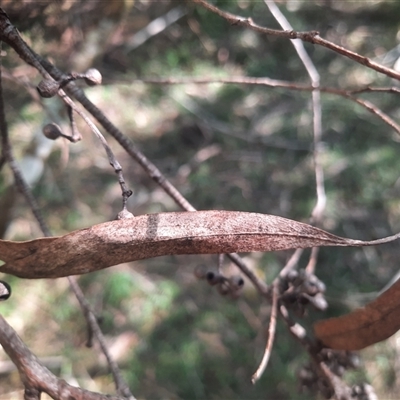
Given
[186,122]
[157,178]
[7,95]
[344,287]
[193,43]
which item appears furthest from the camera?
[186,122]

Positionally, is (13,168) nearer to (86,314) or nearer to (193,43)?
(86,314)

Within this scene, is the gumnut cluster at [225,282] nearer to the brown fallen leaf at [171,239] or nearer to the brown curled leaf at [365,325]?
the brown curled leaf at [365,325]

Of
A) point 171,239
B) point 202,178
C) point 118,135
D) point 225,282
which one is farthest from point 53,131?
point 202,178

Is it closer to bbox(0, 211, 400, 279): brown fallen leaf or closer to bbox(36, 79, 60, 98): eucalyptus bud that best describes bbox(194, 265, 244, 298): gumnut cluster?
bbox(0, 211, 400, 279): brown fallen leaf

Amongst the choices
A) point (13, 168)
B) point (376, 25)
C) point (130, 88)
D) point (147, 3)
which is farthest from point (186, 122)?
point (13, 168)

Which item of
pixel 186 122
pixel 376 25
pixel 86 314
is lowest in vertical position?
pixel 86 314

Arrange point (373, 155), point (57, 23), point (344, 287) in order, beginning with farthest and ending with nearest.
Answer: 1. point (373, 155)
2. point (344, 287)
3. point (57, 23)

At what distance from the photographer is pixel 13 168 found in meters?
0.69

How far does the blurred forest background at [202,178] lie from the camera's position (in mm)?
1632

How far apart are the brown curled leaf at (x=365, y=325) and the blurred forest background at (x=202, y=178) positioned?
37.8 inches

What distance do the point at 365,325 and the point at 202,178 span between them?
145cm

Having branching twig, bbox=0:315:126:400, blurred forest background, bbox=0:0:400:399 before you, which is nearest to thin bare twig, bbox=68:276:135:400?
branching twig, bbox=0:315:126:400

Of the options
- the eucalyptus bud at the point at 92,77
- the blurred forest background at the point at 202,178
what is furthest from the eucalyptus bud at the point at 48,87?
the blurred forest background at the point at 202,178

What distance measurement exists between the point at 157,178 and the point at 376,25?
243 centimetres
